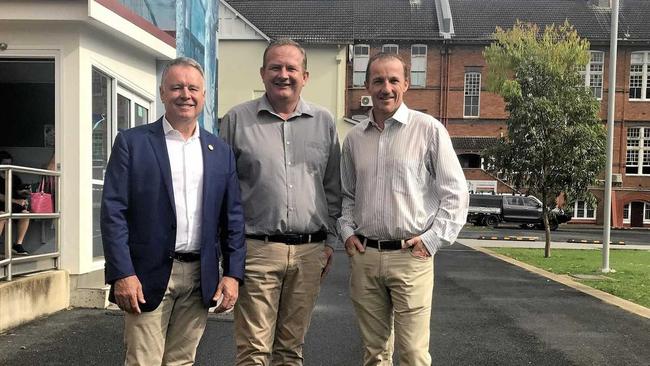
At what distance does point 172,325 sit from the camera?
9.81 ft

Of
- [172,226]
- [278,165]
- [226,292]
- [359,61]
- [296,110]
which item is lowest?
[226,292]

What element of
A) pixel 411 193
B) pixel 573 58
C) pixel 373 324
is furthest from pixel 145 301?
pixel 573 58

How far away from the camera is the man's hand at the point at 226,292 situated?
301cm

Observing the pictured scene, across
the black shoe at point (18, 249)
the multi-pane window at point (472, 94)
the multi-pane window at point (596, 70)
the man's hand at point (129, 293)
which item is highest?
the multi-pane window at point (596, 70)

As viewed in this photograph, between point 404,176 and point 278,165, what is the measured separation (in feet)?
2.32

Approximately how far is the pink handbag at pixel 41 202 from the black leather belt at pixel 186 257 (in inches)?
174

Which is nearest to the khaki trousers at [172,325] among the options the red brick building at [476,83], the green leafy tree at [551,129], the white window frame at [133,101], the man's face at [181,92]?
the man's face at [181,92]

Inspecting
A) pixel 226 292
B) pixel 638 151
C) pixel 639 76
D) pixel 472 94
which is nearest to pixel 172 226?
pixel 226 292

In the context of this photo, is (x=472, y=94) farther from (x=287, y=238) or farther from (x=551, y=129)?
(x=287, y=238)

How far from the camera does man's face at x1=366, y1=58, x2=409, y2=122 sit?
322 cm

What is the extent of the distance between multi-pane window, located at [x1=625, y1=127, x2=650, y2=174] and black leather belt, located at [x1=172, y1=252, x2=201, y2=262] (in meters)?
36.3

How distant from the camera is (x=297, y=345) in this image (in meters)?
3.39

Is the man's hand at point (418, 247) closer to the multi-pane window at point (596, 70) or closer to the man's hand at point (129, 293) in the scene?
the man's hand at point (129, 293)

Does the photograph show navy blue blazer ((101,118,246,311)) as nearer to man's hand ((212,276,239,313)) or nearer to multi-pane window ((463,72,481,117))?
man's hand ((212,276,239,313))
